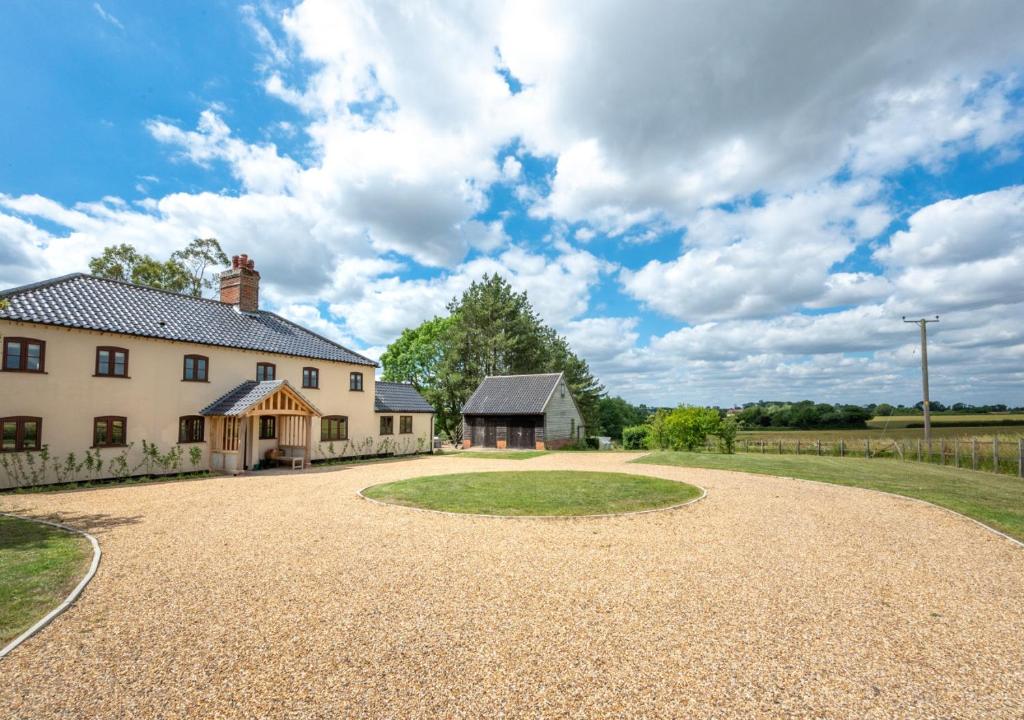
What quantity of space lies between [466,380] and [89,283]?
29967 mm

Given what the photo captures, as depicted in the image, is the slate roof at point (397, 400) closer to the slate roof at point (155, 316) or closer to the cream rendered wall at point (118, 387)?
the slate roof at point (155, 316)

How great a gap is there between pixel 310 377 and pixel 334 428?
113 inches

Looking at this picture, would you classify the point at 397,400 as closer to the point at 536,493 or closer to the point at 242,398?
the point at 242,398

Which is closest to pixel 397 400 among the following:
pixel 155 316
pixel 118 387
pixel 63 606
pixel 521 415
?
pixel 521 415

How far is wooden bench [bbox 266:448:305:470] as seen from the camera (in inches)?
827

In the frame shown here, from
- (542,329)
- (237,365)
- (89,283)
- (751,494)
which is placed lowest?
(751,494)

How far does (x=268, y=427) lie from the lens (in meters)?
21.6

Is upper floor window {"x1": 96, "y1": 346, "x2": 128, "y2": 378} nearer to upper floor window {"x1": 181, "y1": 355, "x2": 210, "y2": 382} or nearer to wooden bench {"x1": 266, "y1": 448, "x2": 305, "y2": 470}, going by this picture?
upper floor window {"x1": 181, "y1": 355, "x2": 210, "y2": 382}

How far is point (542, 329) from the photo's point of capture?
2248 inches

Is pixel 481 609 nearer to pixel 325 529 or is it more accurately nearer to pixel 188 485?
pixel 325 529

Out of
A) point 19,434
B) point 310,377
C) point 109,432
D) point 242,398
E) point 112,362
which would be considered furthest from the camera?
point 310,377

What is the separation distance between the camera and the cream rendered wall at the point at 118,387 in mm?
15094

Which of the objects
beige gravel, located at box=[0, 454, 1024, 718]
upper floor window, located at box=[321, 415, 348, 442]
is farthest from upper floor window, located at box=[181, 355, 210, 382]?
beige gravel, located at box=[0, 454, 1024, 718]

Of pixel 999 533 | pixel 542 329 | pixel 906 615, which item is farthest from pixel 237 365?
pixel 542 329
